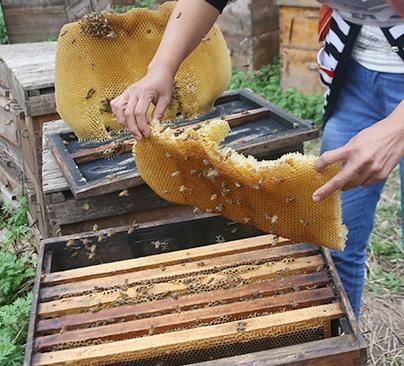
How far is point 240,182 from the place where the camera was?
1.87m

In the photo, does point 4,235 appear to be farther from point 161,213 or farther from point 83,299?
point 83,299

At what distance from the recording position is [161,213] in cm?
271

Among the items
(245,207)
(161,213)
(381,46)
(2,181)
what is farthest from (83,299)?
(2,181)

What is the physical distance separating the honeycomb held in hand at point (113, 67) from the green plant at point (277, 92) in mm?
2519

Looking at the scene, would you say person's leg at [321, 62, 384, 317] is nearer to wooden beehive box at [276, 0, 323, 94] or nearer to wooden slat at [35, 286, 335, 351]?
wooden slat at [35, 286, 335, 351]

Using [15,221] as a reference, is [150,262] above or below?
above

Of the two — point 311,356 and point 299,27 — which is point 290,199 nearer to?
point 311,356

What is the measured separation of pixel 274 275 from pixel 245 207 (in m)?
0.22

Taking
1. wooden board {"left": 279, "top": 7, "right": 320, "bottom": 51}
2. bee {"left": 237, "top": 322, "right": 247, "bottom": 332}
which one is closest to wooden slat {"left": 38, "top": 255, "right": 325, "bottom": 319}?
bee {"left": 237, "top": 322, "right": 247, "bottom": 332}

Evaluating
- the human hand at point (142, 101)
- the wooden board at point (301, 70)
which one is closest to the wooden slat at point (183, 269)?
the human hand at point (142, 101)

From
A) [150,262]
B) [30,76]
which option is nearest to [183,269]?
[150,262]

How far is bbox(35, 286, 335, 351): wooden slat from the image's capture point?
1805mm

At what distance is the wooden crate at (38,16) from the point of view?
4.50m

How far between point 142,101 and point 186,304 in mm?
630
